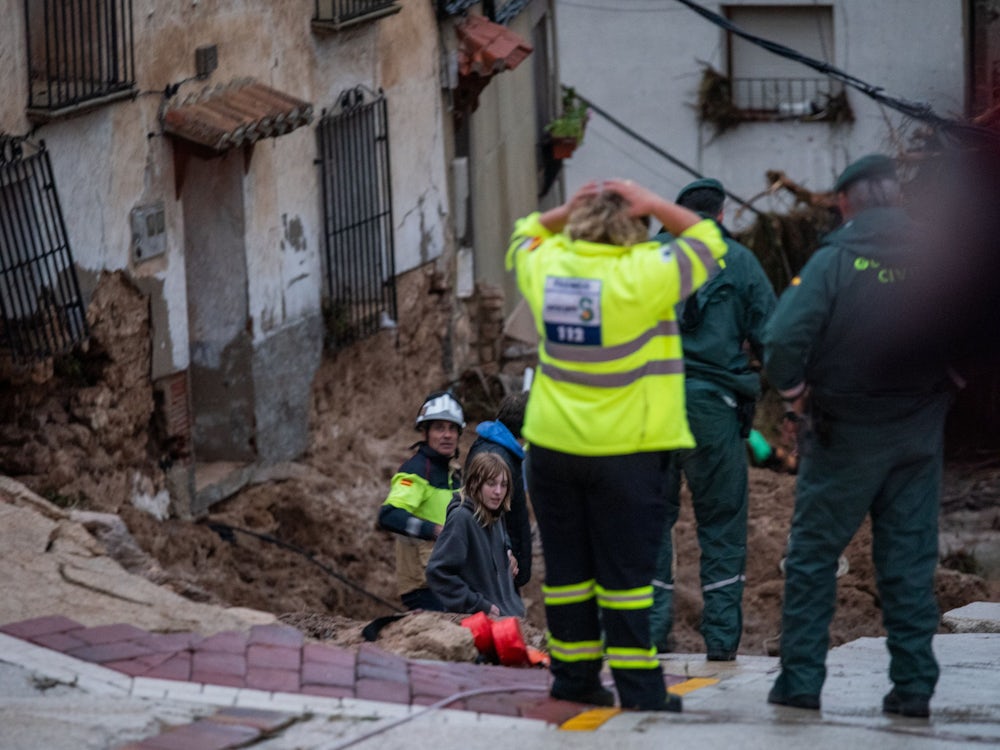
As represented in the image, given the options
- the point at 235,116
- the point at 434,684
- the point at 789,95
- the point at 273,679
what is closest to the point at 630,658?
the point at 434,684

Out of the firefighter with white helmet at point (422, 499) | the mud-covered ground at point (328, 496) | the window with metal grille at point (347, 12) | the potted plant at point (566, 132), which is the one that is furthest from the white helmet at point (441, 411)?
the potted plant at point (566, 132)

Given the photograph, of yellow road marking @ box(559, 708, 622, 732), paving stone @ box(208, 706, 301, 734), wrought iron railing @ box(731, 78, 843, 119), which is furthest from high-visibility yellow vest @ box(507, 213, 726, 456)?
wrought iron railing @ box(731, 78, 843, 119)

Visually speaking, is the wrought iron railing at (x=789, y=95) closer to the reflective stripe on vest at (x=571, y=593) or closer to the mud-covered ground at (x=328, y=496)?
the mud-covered ground at (x=328, y=496)

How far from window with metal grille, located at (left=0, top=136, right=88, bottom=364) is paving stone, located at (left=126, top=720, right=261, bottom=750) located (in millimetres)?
3988

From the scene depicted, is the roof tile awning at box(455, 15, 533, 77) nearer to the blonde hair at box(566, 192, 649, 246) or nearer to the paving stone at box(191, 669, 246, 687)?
the blonde hair at box(566, 192, 649, 246)

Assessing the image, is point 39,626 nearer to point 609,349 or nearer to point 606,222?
point 609,349

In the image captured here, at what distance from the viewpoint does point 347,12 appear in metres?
12.9

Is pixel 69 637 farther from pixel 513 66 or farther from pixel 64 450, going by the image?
pixel 513 66

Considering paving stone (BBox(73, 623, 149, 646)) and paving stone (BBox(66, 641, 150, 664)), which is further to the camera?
Answer: paving stone (BBox(73, 623, 149, 646))

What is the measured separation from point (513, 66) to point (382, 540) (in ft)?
16.4

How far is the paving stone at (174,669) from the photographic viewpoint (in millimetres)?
5895

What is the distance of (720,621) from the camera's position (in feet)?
24.8

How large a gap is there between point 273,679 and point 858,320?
86.6 inches

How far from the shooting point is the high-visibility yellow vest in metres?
5.63
